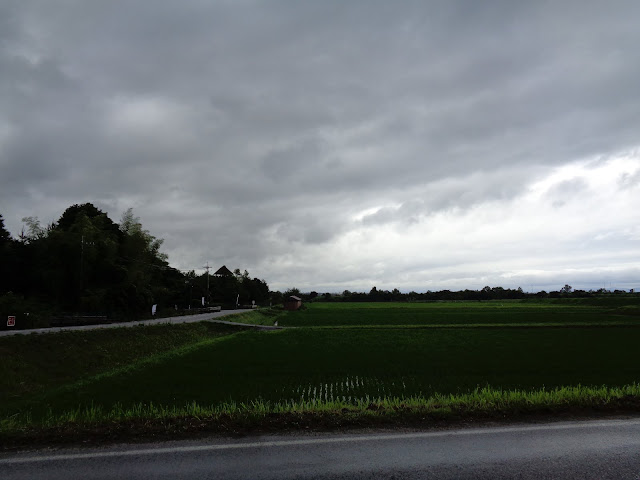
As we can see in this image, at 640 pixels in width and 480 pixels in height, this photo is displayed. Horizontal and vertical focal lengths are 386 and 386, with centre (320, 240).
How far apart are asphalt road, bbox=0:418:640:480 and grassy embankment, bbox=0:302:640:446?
2.26ft

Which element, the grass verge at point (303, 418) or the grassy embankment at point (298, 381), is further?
the grassy embankment at point (298, 381)

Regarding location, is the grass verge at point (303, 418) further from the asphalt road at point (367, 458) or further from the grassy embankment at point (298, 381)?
the asphalt road at point (367, 458)

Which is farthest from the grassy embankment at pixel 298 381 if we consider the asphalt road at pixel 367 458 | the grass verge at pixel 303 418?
the asphalt road at pixel 367 458

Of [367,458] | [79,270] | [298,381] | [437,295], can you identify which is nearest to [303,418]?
[367,458]

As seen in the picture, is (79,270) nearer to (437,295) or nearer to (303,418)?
(303,418)

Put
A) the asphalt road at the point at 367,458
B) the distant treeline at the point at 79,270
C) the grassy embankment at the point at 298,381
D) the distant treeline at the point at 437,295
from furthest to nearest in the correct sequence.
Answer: the distant treeline at the point at 437,295
the distant treeline at the point at 79,270
the grassy embankment at the point at 298,381
the asphalt road at the point at 367,458

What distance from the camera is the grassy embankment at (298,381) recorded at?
18.0ft

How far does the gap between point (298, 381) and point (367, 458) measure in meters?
8.13

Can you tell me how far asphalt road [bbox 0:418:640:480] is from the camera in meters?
3.65

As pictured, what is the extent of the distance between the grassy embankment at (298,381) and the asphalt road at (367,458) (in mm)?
688

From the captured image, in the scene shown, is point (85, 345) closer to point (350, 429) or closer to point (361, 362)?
point (361, 362)

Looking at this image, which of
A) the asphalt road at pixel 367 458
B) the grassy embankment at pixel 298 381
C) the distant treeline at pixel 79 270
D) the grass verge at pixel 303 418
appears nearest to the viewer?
the asphalt road at pixel 367 458

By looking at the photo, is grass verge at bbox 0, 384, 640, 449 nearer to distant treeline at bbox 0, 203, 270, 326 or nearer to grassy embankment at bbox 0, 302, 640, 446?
grassy embankment at bbox 0, 302, 640, 446

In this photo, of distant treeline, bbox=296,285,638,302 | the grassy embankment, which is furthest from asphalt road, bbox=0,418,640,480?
distant treeline, bbox=296,285,638,302
